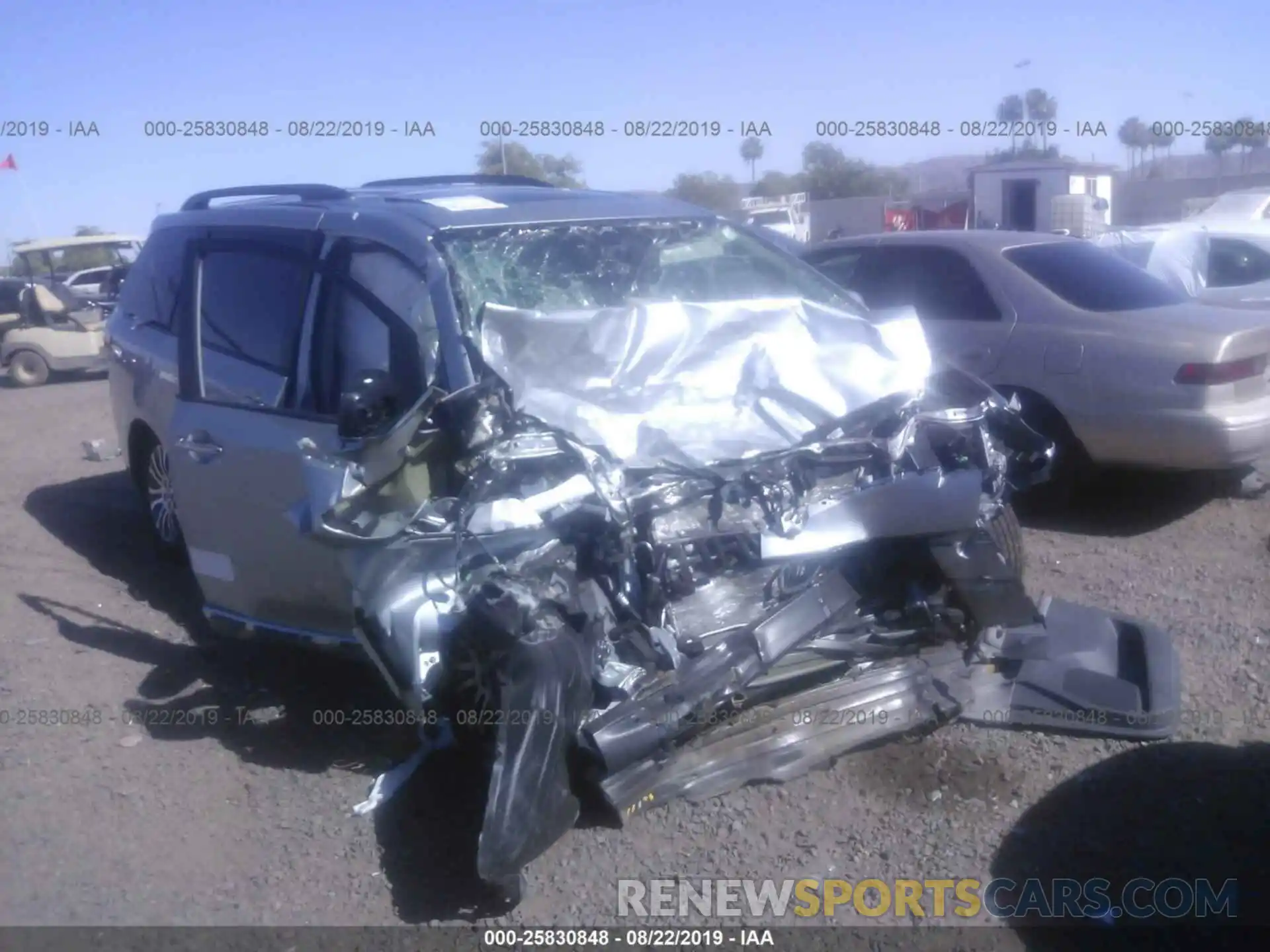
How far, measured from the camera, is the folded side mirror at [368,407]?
3801mm

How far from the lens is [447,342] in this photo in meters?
3.84

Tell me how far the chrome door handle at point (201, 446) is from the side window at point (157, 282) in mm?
1296

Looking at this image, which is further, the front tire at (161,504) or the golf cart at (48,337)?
the golf cart at (48,337)

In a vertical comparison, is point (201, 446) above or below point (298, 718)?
above

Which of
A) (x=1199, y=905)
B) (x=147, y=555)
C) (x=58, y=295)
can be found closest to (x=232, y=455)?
(x=147, y=555)

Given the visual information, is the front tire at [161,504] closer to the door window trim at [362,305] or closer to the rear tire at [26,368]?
the door window trim at [362,305]

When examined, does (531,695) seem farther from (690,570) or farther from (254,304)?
(254,304)

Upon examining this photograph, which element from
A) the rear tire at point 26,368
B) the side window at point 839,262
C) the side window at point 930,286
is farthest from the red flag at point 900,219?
the side window at point 930,286

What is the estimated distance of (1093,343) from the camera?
5.83 metres

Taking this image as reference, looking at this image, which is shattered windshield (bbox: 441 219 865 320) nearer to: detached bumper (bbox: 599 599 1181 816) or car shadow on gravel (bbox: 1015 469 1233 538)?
detached bumper (bbox: 599 599 1181 816)

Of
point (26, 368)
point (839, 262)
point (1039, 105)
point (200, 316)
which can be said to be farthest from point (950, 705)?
point (1039, 105)

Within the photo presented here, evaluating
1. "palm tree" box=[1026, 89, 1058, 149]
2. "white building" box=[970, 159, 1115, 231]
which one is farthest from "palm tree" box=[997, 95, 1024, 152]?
"white building" box=[970, 159, 1115, 231]

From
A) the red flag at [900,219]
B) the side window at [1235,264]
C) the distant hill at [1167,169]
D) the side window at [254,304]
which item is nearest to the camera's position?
the side window at [254,304]

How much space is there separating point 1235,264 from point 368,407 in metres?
8.96
